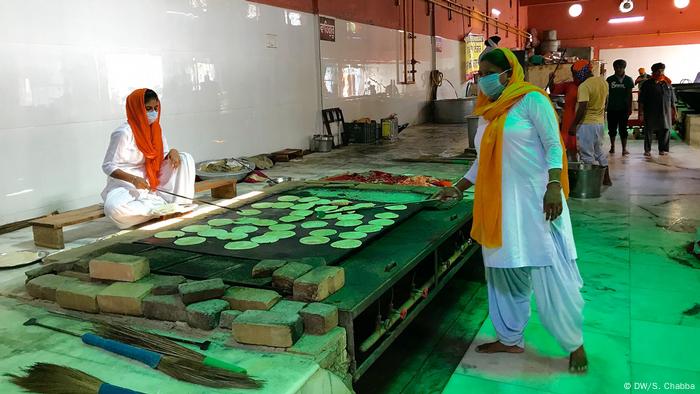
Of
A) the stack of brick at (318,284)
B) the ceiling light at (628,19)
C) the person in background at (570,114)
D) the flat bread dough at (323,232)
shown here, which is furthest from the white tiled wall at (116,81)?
the ceiling light at (628,19)

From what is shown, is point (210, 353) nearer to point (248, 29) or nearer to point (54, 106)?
point (54, 106)

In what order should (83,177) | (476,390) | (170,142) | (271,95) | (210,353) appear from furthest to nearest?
(271,95) → (170,142) → (83,177) → (476,390) → (210,353)

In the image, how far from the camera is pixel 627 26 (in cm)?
2011

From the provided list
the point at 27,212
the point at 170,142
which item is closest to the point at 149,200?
the point at 27,212

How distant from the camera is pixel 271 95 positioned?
8.27 meters

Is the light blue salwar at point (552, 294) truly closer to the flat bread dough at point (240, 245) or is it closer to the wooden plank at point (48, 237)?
the flat bread dough at point (240, 245)

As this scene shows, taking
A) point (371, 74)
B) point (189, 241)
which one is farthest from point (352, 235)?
point (371, 74)

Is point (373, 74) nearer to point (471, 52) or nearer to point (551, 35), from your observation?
point (471, 52)

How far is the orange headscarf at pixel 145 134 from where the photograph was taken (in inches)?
173

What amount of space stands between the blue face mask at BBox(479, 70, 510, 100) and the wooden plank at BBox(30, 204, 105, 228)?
3177 mm

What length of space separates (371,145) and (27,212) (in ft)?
20.0

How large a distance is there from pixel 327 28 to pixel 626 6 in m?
15.0

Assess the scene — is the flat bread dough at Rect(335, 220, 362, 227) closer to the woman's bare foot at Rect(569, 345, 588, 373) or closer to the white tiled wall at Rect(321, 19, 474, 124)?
the woman's bare foot at Rect(569, 345, 588, 373)

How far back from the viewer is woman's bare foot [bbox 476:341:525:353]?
8.83 ft
